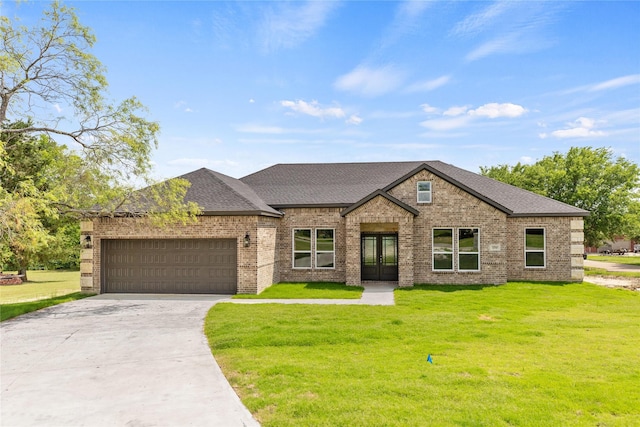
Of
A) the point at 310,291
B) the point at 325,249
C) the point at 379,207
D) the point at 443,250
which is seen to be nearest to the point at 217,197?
the point at 310,291

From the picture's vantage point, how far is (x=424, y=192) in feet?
61.9

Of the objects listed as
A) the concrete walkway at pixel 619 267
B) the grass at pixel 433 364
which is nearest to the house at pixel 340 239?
the grass at pixel 433 364

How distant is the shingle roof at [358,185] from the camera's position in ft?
63.5

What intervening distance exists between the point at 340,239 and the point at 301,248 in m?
1.86

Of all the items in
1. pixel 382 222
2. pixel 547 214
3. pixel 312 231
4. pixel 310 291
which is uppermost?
pixel 547 214

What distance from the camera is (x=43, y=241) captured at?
37.0 feet

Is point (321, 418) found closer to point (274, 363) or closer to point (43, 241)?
point (274, 363)

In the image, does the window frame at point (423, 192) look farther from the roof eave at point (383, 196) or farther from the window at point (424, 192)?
the roof eave at point (383, 196)

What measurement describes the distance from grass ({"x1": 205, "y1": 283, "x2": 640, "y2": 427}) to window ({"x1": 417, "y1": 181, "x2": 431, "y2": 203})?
6.73 m

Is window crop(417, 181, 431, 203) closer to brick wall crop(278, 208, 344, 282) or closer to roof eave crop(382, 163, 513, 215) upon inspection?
roof eave crop(382, 163, 513, 215)

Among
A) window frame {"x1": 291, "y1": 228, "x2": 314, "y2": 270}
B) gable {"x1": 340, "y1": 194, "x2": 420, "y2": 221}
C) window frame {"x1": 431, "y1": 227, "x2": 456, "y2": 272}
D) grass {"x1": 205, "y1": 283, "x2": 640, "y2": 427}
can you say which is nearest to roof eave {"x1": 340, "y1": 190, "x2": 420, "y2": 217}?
gable {"x1": 340, "y1": 194, "x2": 420, "y2": 221}

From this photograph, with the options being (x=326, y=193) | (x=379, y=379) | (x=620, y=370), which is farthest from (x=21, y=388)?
(x=326, y=193)

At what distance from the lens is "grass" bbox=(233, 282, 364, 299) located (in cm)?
1510

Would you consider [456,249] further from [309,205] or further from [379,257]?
[309,205]
